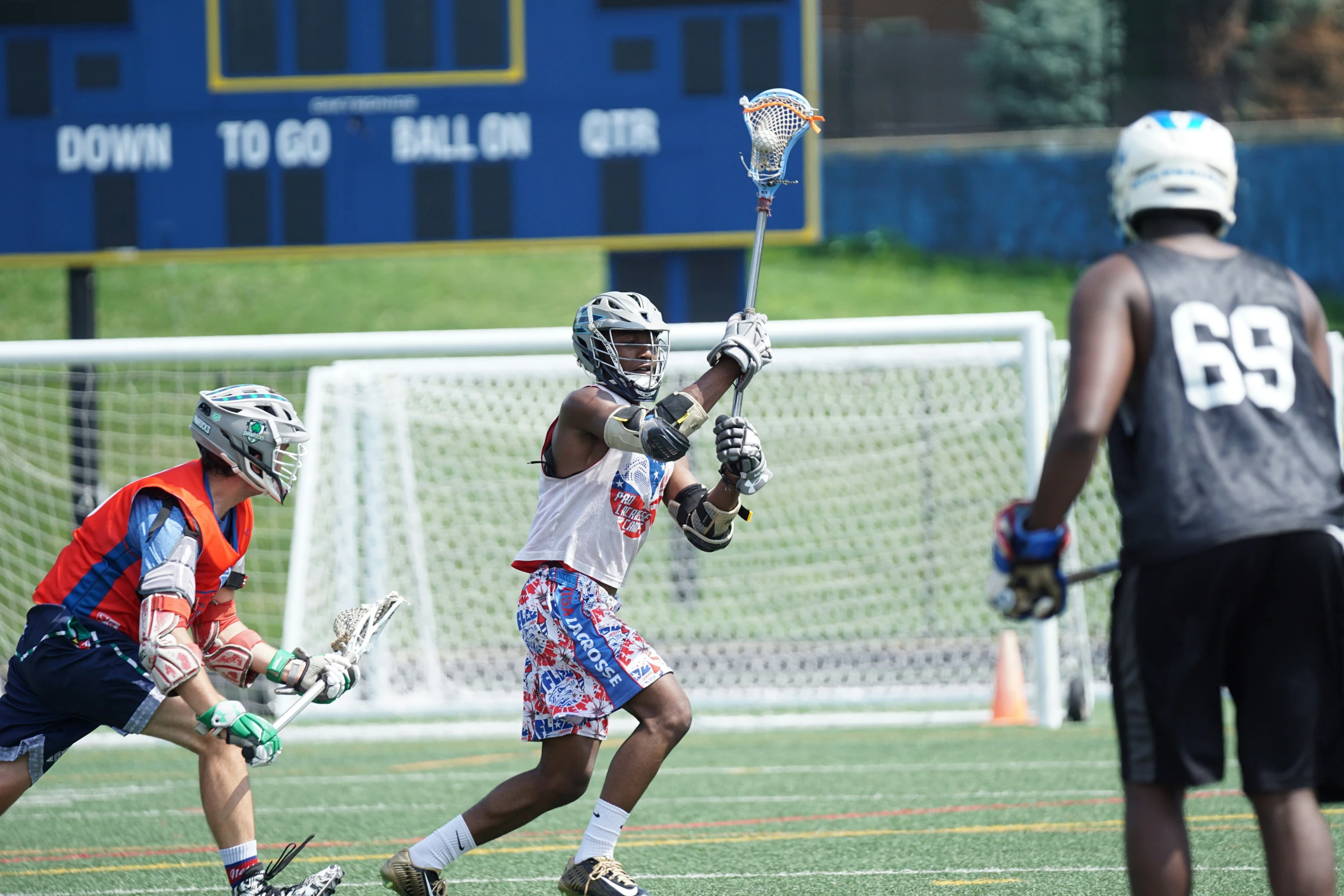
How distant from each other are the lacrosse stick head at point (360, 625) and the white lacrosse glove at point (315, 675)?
2.3 inches

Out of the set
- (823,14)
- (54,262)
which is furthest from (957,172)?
(54,262)

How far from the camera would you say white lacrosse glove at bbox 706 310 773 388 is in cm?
420

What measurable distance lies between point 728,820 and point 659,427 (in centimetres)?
253

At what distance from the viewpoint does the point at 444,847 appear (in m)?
4.30

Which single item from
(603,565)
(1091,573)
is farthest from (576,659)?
(1091,573)

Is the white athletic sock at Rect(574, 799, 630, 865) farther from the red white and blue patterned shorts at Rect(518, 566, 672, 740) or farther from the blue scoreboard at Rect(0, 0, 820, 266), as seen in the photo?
the blue scoreboard at Rect(0, 0, 820, 266)

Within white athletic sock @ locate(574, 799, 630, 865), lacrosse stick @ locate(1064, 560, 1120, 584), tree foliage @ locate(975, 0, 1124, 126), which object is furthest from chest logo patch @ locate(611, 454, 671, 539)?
tree foliage @ locate(975, 0, 1124, 126)

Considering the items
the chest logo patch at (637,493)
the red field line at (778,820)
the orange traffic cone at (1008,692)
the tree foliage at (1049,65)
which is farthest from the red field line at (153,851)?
the tree foliage at (1049,65)

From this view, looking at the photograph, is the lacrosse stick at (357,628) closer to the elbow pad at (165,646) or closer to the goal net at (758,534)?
the elbow pad at (165,646)

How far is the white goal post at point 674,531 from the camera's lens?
30.3 ft

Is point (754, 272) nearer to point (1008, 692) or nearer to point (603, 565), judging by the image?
point (603, 565)

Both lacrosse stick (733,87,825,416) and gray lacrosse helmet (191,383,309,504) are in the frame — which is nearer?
gray lacrosse helmet (191,383,309,504)

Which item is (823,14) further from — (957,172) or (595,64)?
(595,64)

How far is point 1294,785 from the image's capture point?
2.85 metres
